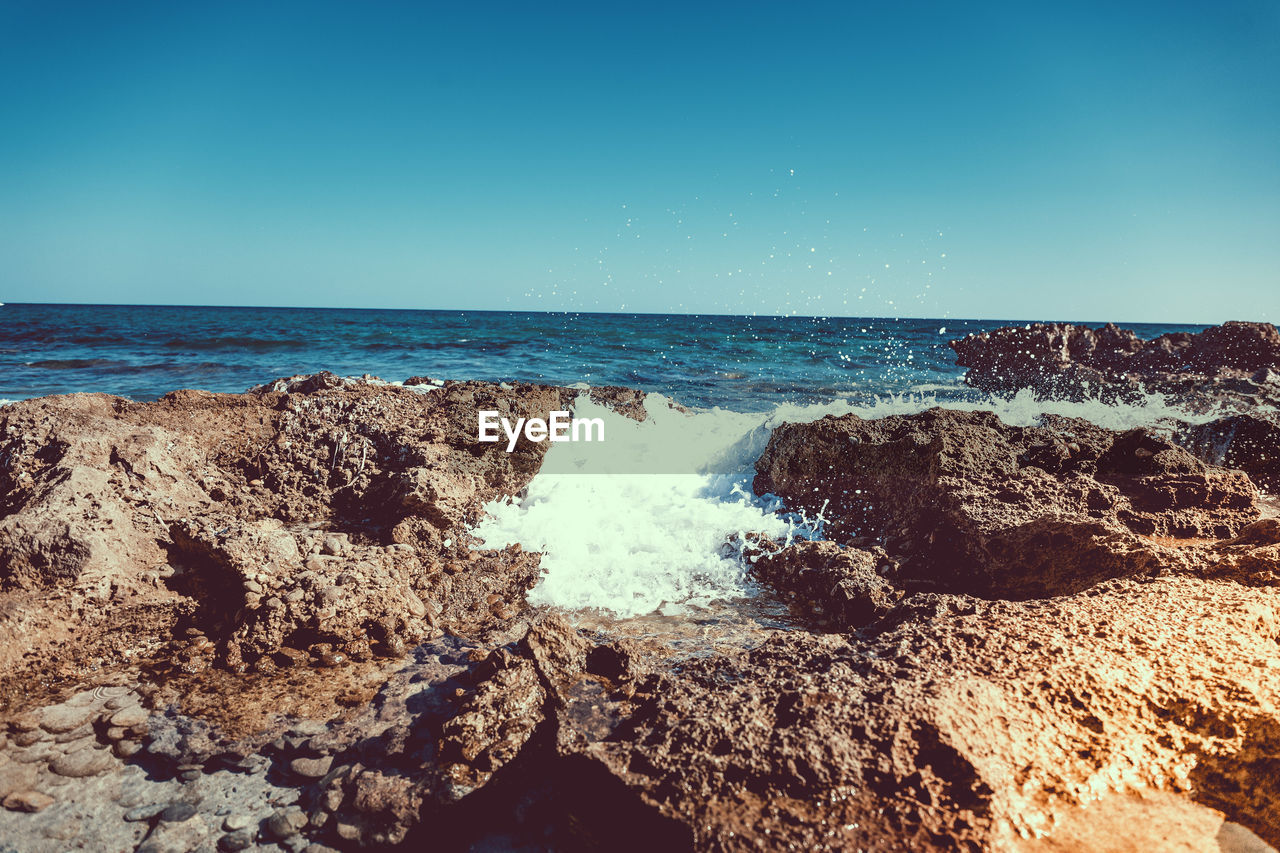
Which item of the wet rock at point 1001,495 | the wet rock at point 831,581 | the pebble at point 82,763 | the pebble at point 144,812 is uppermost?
the wet rock at point 1001,495

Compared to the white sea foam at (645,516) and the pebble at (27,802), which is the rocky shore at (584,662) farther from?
the white sea foam at (645,516)

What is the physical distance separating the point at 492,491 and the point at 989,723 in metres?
3.71

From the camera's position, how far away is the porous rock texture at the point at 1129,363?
484 inches

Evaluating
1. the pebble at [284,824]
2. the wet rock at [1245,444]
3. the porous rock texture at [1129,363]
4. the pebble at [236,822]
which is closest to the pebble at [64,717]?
the pebble at [236,822]

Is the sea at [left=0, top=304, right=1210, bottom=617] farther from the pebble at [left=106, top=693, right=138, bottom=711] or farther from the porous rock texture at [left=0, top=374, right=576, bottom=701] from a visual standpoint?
the pebble at [left=106, top=693, right=138, bottom=711]

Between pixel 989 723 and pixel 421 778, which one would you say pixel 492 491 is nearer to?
pixel 421 778

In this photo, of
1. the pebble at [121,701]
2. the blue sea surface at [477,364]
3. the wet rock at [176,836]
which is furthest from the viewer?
the blue sea surface at [477,364]

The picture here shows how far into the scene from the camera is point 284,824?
198cm

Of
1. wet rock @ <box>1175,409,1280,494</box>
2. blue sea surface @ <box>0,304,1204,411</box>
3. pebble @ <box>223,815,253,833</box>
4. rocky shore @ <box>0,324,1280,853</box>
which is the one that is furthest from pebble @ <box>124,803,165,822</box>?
blue sea surface @ <box>0,304,1204,411</box>

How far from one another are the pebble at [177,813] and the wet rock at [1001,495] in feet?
11.6

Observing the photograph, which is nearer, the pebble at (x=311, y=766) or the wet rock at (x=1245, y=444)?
the pebble at (x=311, y=766)

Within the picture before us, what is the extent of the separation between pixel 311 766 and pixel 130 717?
0.85 meters

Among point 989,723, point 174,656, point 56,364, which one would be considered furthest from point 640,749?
point 56,364

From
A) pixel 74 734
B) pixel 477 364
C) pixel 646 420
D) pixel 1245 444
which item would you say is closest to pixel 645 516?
pixel 646 420
